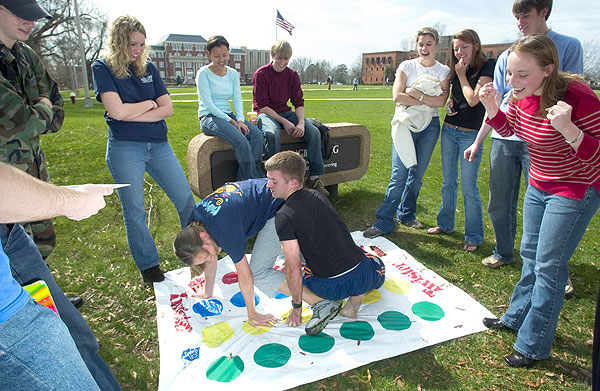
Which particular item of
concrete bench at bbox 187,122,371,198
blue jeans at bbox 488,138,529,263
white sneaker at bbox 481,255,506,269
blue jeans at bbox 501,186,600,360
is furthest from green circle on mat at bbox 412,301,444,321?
concrete bench at bbox 187,122,371,198

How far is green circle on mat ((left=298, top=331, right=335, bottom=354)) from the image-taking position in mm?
2783

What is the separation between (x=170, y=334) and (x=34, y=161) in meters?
1.58

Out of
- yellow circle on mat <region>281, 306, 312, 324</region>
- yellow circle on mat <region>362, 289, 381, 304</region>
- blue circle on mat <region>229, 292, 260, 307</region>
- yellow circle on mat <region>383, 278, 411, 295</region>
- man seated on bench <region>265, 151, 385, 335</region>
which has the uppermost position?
man seated on bench <region>265, 151, 385, 335</region>

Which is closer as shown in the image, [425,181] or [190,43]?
[425,181]

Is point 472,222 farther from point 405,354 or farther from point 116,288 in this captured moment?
point 116,288

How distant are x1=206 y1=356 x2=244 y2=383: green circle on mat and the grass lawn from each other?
1.22ft

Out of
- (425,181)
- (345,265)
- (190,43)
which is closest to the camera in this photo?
(345,265)

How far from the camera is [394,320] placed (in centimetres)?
309

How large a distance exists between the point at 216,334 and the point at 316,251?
1.03 metres

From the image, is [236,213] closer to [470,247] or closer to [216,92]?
[216,92]

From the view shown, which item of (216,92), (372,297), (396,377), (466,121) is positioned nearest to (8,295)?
(396,377)

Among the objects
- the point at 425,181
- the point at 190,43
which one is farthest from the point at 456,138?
the point at 190,43

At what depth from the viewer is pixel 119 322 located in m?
3.08

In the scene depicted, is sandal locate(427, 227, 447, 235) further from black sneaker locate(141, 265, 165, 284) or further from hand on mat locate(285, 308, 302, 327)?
black sneaker locate(141, 265, 165, 284)
